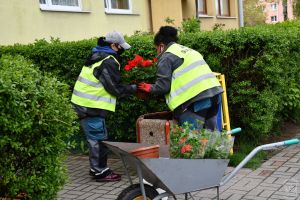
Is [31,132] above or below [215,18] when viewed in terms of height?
below

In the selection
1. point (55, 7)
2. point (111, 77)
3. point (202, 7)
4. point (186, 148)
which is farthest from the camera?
point (202, 7)

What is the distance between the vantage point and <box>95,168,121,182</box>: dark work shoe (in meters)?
5.87

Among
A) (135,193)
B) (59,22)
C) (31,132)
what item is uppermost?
(59,22)

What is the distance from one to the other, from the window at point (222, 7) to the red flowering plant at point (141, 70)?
1559cm

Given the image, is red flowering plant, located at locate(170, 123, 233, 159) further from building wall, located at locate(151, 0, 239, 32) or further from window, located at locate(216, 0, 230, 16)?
window, located at locate(216, 0, 230, 16)

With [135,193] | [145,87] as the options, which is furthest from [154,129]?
[135,193]

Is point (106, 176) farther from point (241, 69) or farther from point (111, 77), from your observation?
point (241, 69)

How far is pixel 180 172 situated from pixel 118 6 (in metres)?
10.8

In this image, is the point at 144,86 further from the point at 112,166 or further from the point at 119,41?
the point at 112,166

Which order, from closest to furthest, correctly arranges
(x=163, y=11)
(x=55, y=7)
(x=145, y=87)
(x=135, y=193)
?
1. (x=135, y=193)
2. (x=145, y=87)
3. (x=55, y=7)
4. (x=163, y=11)

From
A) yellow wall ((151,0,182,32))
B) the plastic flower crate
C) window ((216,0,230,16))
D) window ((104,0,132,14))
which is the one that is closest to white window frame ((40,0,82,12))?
window ((104,0,132,14))

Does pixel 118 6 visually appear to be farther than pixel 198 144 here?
Yes

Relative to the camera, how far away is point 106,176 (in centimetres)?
591

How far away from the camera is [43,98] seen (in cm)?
352
